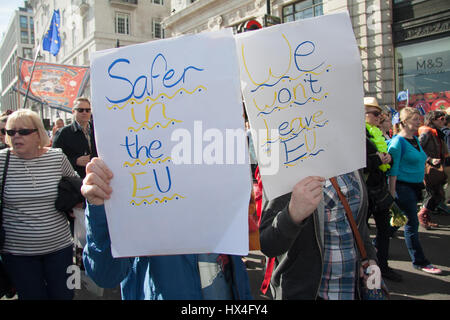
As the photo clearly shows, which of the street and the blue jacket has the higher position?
the blue jacket

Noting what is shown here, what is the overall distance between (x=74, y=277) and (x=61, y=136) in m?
2.08

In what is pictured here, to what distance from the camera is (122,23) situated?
3534 centimetres

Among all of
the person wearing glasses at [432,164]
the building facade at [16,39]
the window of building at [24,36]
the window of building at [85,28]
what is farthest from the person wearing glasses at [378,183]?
the window of building at [24,36]

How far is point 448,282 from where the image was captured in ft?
13.0

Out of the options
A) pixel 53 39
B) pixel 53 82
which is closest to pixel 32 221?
pixel 53 82

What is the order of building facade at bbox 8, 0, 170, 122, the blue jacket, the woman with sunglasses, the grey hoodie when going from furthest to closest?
1. building facade at bbox 8, 0, 170, 122
2. the woman with sunglasses
3. the grey hoodie
4. the blue jacket

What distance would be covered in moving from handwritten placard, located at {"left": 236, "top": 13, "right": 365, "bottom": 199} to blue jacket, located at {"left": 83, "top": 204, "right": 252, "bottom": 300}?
0.42 m

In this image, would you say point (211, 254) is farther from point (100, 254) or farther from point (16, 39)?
point (16, 39)

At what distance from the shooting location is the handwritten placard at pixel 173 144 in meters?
1.25

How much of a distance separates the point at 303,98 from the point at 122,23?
125ft

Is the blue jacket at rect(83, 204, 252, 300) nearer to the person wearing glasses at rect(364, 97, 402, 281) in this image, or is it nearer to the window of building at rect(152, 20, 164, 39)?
the person wearing glasses at rect(364, 97, 402, 281)

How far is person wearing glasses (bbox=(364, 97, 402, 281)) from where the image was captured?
3857 millimetres

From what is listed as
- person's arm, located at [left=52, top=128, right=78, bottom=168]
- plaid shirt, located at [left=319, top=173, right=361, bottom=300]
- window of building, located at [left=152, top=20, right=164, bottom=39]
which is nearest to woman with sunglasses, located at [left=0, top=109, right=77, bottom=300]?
person's arm, located at [left=52, top=128, right=78, bottom=168]
